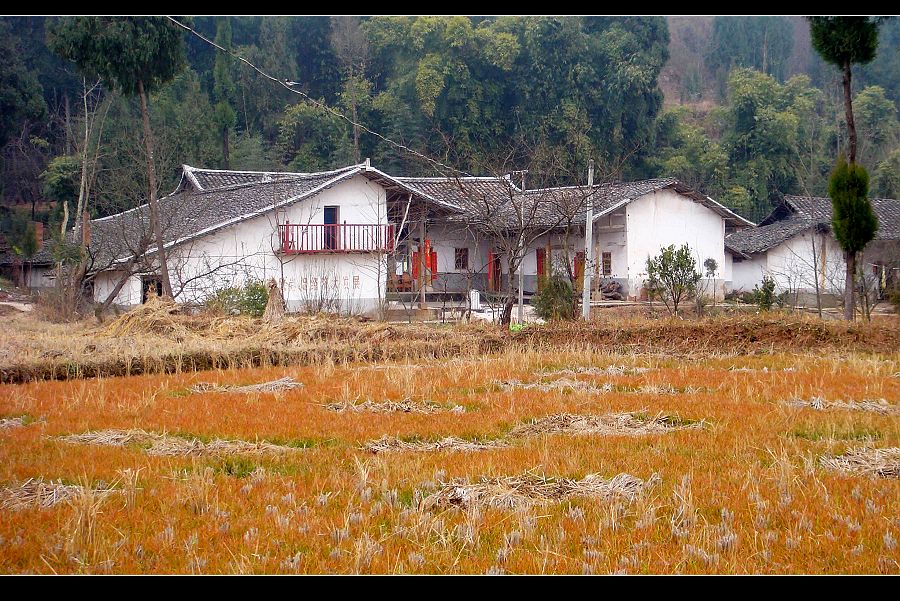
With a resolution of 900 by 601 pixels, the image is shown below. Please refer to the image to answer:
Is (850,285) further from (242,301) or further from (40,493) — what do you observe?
(40,493)

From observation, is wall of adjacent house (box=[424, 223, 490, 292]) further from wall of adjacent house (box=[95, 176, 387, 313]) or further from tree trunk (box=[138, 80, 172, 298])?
tree trunk (box=[138, 80, 172, 298])

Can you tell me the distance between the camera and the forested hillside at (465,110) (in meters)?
42.5

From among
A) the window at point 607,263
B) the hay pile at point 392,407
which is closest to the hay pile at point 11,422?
the hay pile at point 392,407

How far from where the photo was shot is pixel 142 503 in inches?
233

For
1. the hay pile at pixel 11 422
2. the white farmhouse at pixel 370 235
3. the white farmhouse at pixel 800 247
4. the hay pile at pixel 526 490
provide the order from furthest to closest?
the white farmhouse at pixel 800 247 < the white farmhouse at pixel 370 235 < the hay pile at pixel 11 422 < the hay pile at pixel 526 490

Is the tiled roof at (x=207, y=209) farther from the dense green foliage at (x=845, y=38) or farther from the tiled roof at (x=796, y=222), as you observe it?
the tiled roof at (x=796, y=222)

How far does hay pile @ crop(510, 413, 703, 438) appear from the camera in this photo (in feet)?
27.3

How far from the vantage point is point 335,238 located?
3031 centimetres

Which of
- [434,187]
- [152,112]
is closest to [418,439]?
[434,187]

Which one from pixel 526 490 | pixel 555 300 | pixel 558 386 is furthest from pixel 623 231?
pixel 526 490

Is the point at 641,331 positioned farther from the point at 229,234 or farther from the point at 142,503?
the point at 229,234

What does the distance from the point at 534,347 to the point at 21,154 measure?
33.8m

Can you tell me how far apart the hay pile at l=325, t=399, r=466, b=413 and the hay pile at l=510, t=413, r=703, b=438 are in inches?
46.1

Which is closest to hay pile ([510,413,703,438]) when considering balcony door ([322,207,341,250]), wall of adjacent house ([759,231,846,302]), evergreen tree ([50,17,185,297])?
evergreen tree ([50,17,185,297])
